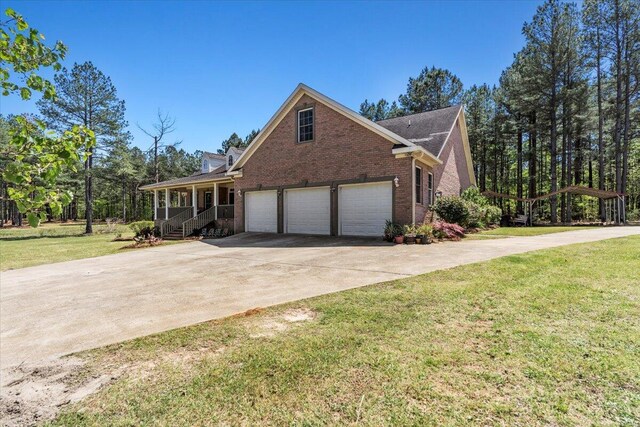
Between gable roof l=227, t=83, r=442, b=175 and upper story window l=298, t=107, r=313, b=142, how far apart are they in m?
0.77

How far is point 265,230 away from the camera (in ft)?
61.7

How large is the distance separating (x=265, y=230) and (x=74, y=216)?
61.0 m

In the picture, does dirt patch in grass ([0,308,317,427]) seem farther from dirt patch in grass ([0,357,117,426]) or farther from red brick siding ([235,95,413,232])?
red brick siding ([235,95,413,232])

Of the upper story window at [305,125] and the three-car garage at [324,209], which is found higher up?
the upper story window at [305,125]

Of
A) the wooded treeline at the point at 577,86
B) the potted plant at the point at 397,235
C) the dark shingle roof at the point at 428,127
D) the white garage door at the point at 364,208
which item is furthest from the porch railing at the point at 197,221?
the wooded treeline at the point at 577,86

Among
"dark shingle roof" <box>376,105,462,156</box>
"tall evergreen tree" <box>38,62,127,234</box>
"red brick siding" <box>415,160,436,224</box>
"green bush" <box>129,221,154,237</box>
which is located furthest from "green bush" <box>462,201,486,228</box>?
"tall evergreen tree" <box>38,62,127,234</box>

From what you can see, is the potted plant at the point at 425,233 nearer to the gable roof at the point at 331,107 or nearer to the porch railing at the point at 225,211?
the gable roof at the point at 331,107

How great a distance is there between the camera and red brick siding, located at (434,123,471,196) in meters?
18.4

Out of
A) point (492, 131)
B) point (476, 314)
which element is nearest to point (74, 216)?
point (492, 131)

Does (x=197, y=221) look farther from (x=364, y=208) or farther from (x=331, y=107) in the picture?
(x=364, y=208)

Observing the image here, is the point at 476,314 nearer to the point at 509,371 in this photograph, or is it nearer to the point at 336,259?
the point at 509,371

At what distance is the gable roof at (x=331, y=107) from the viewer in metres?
13.9

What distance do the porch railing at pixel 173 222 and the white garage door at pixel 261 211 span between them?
5.54 meters

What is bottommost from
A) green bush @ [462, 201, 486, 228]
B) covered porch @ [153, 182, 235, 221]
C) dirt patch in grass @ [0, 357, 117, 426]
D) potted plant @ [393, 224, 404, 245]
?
dirt patch in grass @ [0, 357, 117, 426]
